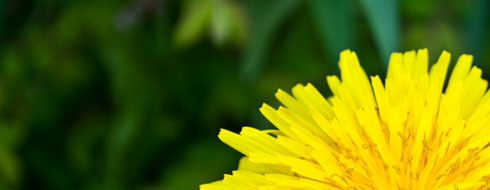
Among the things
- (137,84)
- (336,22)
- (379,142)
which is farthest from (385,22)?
(137,84)

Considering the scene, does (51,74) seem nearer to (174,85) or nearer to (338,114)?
(174,85)

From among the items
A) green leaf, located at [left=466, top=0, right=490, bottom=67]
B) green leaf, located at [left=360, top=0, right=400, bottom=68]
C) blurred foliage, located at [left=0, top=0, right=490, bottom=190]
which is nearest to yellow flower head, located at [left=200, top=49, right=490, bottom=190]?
green leaf, located at [left=360, top=0, right=400, bottom=68]

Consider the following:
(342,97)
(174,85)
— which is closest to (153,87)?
(174,85)

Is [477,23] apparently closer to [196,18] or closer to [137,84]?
[196,18]

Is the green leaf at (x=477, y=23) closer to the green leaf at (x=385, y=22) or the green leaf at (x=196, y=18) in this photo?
the green leaf at (x=385, y=22)

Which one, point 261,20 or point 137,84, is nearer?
point 261,20
